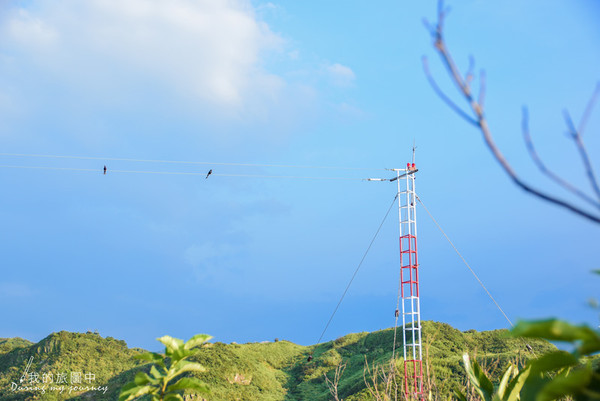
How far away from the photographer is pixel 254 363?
22.3 m

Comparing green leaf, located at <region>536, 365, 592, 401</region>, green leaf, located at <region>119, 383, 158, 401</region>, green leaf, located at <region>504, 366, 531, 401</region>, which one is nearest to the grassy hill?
green leaf, located at <region>504, 366, 531, 401</region>

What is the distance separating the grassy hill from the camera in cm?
1839

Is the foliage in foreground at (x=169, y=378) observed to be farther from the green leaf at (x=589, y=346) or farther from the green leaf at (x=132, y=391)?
the green leaf at (x=589, y=346)

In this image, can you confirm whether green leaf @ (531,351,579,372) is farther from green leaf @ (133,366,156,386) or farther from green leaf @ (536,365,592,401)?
green leaf @ (133,366,156,386)

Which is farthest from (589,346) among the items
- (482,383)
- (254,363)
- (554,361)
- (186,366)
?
(254,363)

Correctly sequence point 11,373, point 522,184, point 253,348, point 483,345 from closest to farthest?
point 522,184, point 11,373, point 483,345, point 253,348

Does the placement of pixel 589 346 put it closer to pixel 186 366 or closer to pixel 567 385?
pixel 567 385

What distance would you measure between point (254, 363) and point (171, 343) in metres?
20.9

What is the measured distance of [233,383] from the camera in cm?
1908

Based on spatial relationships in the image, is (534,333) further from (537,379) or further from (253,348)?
(253,348)

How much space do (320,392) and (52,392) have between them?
11.1m

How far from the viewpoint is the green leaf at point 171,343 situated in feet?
8.68

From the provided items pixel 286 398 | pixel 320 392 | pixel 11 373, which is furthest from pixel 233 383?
pixel 11 373

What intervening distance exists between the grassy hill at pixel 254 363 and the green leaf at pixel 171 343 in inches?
544
